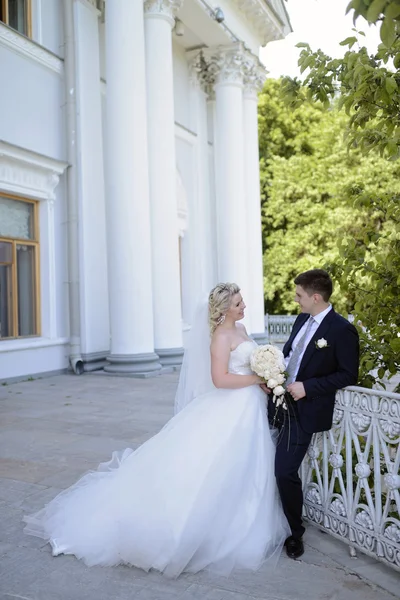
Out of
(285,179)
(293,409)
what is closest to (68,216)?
(293,409)

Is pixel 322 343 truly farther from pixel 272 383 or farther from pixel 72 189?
pixel 72 189

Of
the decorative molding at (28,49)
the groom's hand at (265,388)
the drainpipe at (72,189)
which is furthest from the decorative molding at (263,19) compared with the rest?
the groom's hand at (265,388)

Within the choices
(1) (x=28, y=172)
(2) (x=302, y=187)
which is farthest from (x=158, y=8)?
(2) (x=302, y=187)

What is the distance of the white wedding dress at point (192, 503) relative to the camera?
3352mm

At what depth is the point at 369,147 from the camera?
12.2ft

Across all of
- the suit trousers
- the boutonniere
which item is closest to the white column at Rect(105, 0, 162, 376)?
the suit trousers

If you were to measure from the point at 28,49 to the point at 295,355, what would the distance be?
10.2 meters

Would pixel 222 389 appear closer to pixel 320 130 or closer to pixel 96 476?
pixel 96 476

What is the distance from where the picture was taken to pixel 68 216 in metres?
12.3

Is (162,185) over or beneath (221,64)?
beneath

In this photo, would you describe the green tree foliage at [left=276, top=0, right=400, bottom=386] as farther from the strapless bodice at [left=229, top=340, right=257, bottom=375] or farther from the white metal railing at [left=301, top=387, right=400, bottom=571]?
the strapless bodice at [left=229, top=340, right=257, bottom=375]

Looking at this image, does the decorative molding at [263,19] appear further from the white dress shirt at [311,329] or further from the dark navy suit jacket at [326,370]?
the dark navy suit jacket at [326,370]

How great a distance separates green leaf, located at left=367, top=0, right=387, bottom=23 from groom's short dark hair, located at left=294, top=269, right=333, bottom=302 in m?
2.17

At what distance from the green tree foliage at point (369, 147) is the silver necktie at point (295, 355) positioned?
18.8 inches
